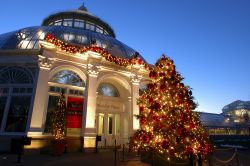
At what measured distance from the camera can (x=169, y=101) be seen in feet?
34.6

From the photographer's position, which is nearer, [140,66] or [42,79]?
[42,79]

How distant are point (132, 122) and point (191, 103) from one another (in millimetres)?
8458

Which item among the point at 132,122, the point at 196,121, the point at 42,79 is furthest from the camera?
the point at 132,122

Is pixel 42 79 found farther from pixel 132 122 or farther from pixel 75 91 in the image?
pixel 132 122

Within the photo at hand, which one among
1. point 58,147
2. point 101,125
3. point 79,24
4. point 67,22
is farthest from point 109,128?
point 67,22

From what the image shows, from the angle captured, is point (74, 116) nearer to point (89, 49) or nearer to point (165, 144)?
point (89, 49)

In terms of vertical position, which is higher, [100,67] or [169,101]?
[100,67]

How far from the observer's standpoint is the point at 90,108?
1609cm

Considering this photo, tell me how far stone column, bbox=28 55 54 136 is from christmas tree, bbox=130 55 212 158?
709cm

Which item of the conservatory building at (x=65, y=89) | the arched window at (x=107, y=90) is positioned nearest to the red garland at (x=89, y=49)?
the conservatory building at (x=65, y=89)

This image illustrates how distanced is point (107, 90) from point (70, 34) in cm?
723

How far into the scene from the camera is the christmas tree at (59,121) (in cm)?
1346

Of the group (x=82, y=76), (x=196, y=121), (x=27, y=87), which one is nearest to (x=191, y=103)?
(x=196, y=121)

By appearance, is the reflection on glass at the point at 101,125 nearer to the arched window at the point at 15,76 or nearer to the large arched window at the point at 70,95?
Answer: the large arched window at the point at 70,95
